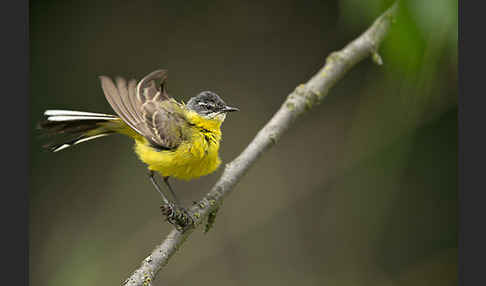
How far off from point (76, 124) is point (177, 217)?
0.61 meters

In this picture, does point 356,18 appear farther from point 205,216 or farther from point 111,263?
point 111,263

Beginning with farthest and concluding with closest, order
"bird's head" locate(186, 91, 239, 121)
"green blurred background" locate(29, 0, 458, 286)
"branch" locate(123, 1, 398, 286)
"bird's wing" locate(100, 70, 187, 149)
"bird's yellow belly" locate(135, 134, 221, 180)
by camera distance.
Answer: "green blurred background" locate(29, 0, 458, 286)
"bird's head" locate(186, 91, 239, 121)
"bird's yellow belly" locate(135, 134, 221, 180)
"bird's wing" locate(100, 70, 187, 149)
"branch" locate(123, 1, 398, 286)

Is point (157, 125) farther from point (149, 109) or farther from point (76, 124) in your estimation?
point (76, 124)

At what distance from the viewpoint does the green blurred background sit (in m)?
2.87

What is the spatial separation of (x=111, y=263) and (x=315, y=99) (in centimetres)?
156

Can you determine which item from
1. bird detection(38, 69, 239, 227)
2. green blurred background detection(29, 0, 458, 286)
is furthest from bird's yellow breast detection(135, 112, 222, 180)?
A: green blurred background detection(29, 0, 458, 286)

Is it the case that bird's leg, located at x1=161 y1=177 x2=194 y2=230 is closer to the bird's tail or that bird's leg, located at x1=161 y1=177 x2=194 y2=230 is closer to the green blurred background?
the bird's tail

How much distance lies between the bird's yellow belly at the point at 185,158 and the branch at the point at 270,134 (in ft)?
0.28

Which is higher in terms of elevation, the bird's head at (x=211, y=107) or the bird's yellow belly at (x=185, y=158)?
the bird's head at (x=211, y=107)

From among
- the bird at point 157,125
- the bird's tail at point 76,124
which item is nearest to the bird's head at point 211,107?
the bird at point 157,125

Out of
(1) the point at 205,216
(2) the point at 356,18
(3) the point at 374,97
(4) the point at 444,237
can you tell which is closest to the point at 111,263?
(1) the point at 205,216

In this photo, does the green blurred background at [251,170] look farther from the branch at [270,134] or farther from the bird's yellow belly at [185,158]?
the bird's yellow belly at [185,158]

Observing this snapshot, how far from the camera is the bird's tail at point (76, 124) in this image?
5.81ft

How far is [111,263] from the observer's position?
287 cm
